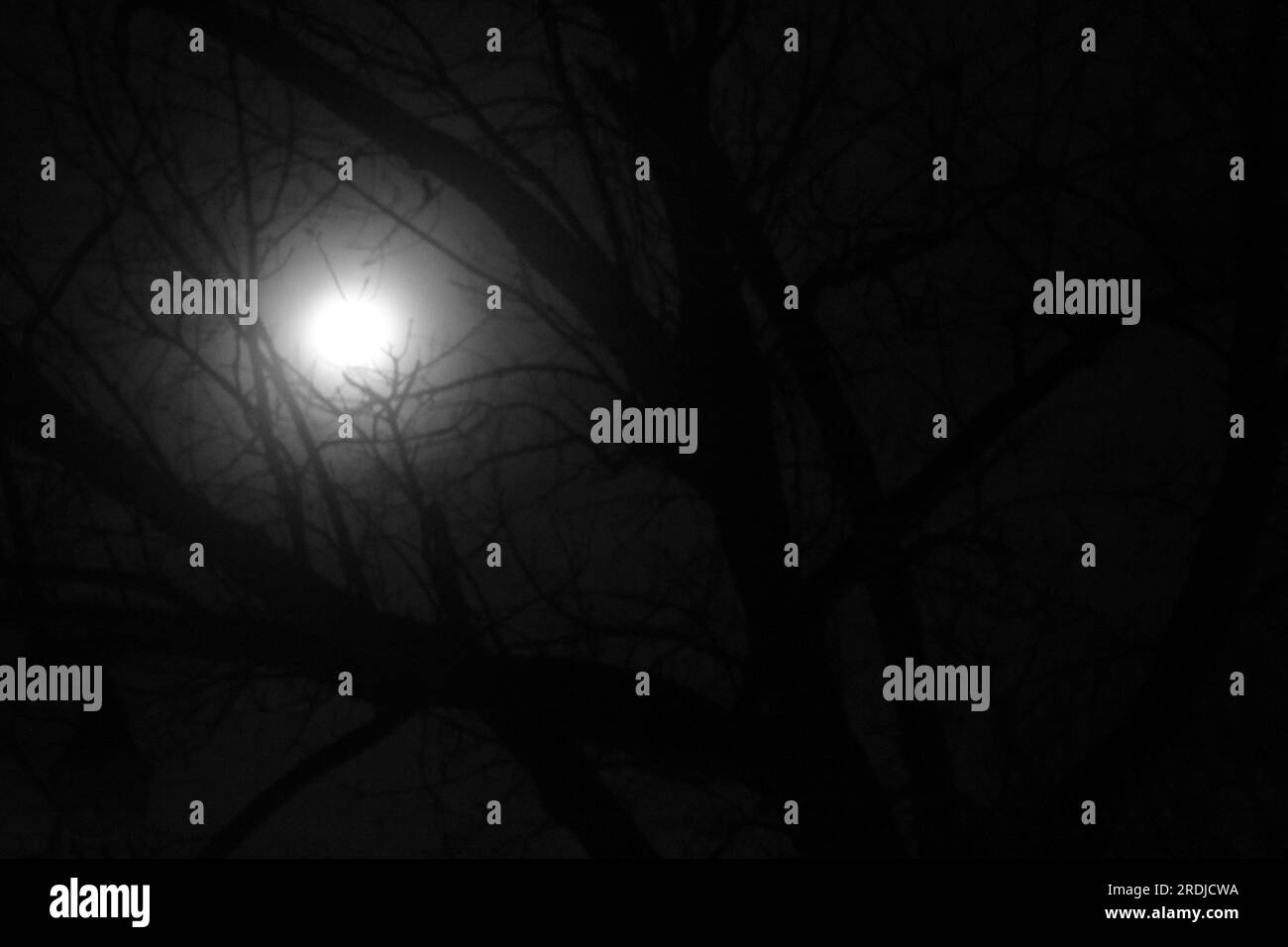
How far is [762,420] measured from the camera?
2.69 m

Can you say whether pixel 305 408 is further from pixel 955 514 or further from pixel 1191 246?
pixel 1191 246

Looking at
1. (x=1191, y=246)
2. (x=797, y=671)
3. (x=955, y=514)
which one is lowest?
(x=797, y=671)

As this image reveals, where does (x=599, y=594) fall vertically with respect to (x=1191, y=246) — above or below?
below

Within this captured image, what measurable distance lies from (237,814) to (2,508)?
2.74ft

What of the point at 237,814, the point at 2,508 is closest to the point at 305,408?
the point at 2,508

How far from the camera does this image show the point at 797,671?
8.51ft

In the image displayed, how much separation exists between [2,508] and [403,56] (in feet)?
4.39

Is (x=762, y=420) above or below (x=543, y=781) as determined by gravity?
above

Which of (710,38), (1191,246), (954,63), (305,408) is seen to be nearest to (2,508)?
(305,408)
